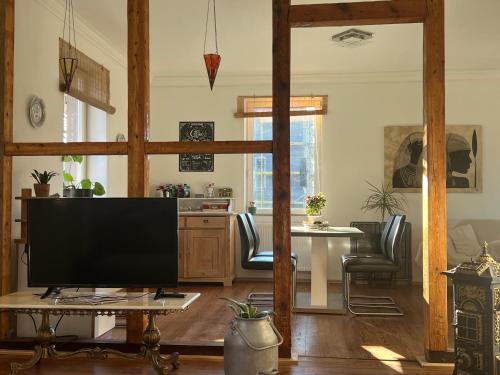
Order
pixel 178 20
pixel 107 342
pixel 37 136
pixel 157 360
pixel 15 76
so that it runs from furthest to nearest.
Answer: pixel 178 20
pixel 37 136
pixel 15 76
pixel 107 342
pixel 157 360

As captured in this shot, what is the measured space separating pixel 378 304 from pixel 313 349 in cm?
177

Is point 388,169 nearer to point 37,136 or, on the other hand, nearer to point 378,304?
point 378,304

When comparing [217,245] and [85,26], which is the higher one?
[85,26]

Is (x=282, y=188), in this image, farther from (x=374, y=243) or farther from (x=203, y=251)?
(x=374, y=243)

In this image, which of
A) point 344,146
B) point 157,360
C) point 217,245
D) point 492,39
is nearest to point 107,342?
point 157,360

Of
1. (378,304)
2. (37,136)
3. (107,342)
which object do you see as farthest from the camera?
(378,304)

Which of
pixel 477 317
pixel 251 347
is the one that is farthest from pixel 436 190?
pixel 251 347

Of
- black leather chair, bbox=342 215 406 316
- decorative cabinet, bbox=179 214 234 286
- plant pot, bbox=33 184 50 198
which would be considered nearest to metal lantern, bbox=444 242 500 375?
black leather chair, bbox=342 215 406 316

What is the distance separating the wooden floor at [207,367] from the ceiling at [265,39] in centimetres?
297

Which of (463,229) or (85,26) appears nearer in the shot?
(85,26)

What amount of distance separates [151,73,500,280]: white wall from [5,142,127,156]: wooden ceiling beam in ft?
10.9

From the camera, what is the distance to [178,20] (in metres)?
4.76

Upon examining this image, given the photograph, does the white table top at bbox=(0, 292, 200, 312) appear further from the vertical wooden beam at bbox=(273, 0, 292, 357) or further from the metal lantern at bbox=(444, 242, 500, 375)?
the metal lantern at bbox=(444, 242, 500, 375)

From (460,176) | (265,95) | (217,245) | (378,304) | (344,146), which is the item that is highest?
(265,95)
